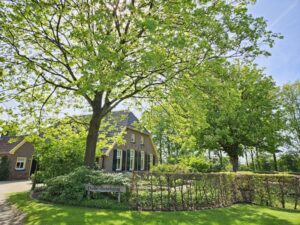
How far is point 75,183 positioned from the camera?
884 centimetres

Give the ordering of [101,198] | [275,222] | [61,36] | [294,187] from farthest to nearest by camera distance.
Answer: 1. [61,36]
2. [294,187]
3. [101,198]
4. [275,222]

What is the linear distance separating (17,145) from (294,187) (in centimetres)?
2305

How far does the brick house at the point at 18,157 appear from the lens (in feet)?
70.0

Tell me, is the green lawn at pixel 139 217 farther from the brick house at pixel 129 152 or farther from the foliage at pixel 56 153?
the brick house at pixel 129 152

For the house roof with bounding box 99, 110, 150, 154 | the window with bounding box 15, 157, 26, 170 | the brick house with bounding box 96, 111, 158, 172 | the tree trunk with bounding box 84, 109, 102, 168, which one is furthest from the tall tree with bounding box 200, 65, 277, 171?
the window with bounding box 15, 157, 26, 170

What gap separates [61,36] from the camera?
10.3 metres

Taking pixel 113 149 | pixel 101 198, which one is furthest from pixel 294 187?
pixel 113 149

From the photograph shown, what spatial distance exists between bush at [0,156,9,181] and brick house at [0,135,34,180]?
1.07ft

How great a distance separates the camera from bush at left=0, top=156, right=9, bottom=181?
20219 millimetres

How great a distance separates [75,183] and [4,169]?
1575 centimetres

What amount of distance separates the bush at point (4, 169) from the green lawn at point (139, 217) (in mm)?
15123

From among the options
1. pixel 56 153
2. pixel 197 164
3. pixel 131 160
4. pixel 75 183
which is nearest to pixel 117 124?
pixel 131 160

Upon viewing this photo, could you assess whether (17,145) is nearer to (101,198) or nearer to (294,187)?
(101,198)

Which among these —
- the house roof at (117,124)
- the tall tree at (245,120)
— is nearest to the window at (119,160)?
the house roof at (117,124)
